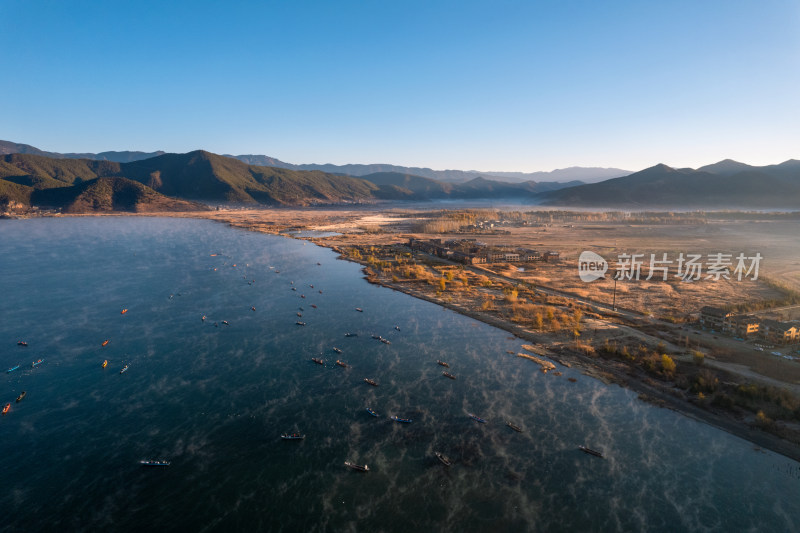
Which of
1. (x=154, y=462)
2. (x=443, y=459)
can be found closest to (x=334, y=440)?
(x=443, y=459)

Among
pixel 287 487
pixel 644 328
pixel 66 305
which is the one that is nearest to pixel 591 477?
pixel 287 487

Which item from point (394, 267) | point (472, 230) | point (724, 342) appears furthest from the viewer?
point (472, 230)

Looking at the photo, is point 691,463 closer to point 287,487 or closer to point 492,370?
point 492,370

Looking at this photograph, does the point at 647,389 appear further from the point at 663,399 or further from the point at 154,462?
the point at 154,462

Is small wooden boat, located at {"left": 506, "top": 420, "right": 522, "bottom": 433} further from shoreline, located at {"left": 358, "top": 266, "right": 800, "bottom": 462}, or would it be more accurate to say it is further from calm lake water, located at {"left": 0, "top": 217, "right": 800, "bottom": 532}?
shoreline, located at {"left": 358, "top": 266, "right": 800, "bottom": 462}

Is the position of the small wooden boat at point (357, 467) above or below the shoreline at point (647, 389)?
below

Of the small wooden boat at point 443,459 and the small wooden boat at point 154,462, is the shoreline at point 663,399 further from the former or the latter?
the small wooden boat at point 154,462

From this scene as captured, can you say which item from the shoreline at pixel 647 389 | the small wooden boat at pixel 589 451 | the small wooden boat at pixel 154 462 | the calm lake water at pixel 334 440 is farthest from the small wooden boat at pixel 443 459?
the shoreline at pixel 647 389

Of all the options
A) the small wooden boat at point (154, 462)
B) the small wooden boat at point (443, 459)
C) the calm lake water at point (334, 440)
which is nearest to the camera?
the calm lake water at point (334, 440)
